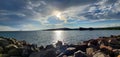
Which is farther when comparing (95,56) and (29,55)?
(29,55)

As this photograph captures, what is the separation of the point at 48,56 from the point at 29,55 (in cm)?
187

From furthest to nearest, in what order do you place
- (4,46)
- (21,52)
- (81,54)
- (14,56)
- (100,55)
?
(4,46)
(21,52)
(14,56)
(81,54)
(100,55)

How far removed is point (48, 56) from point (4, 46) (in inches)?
215

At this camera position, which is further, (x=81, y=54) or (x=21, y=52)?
(x=21, y=52)

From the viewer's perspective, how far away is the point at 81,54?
41.0 ft

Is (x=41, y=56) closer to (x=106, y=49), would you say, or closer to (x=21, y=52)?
(x=21, y=52)

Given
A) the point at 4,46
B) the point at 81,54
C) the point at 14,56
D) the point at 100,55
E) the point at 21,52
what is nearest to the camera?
the point at 100,55

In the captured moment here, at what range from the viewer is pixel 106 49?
539 inches

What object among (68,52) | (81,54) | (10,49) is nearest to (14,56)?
(10,49)

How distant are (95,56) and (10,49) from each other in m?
7.60

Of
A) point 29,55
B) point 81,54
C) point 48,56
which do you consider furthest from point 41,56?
point 81,54

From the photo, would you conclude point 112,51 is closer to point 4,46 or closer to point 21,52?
point 21,52

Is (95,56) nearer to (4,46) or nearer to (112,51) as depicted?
(112,51)

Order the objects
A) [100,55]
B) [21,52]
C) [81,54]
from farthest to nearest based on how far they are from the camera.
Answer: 1. [21,52]
2. [81,54]
3. [100,55]
